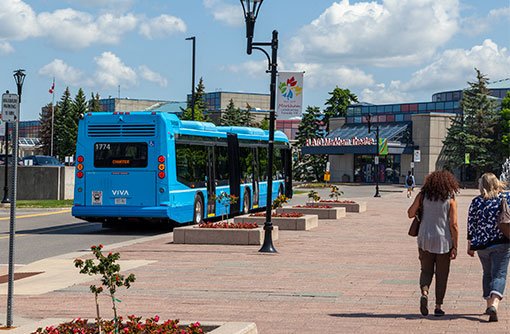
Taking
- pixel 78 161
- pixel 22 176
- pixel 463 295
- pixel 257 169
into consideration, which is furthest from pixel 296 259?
pixel 22 176

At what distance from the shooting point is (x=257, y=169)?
33312mm

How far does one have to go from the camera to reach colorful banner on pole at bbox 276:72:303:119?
810 inches

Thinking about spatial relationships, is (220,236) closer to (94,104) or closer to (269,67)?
(269,67)

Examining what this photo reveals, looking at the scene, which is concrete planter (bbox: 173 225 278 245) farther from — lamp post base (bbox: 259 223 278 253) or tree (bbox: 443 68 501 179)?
tree (bbox: 443 68 501 179)

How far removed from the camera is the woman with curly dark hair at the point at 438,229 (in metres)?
10.5

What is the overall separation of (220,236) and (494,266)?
421 inches

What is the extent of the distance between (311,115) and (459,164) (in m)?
26.7

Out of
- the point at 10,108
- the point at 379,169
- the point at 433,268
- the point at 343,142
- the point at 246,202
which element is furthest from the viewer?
the point at 343,142

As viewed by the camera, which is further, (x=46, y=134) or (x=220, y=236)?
(x=46, y=134)

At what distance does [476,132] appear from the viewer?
299ft

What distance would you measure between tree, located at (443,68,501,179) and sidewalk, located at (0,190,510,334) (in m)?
70.4

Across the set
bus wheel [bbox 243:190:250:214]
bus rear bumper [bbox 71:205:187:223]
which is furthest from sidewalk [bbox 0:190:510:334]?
bus wheel [bbox 243:190:250:214]

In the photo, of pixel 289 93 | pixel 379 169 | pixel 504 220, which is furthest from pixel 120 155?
pixel 379 169

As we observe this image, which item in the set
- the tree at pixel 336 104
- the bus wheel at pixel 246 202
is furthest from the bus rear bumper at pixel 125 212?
the tree at pixel 336 104
